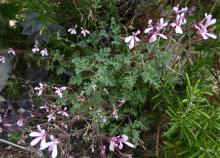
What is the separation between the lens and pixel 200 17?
178 centimetres

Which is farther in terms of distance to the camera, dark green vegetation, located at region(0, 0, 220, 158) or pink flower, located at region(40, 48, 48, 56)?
pink flower, located at region(40, 48, 48, 56)

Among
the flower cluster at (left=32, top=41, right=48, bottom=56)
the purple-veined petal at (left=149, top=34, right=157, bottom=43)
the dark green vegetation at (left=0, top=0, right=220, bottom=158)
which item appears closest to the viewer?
the purple-veined petal at (left=149, top=34, right=157, bottom=43)

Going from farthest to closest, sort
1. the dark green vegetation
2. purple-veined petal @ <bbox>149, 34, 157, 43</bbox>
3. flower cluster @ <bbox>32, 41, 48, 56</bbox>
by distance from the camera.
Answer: flower cluster @ <bbox>32, 41, 48, 56</bbox> → the dark green vegetation → purple-veined petal @ <bbox>149, 34, 157, 43</bbox>

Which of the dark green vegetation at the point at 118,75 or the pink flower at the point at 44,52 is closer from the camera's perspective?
the dark green vegetation at the point at 118,75

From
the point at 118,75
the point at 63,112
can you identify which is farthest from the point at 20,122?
the point at 118,75

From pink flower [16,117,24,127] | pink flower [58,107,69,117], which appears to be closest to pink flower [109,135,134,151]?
pink flower [58,107,69,117]

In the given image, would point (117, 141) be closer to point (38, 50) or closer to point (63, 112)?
point (63, 112)

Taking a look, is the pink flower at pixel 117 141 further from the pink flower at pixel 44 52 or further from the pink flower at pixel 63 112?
the pink flower at pixel 44 52

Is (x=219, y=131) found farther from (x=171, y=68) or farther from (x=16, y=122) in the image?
(x=16, y=122)

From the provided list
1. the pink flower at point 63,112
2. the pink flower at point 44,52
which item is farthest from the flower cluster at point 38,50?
the pink flower at point 63,112

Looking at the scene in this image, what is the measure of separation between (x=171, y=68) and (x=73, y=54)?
36 centimetres

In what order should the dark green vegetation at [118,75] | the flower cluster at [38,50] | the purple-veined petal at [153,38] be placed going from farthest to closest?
the flower cluster at [38,50], the dark green vegetation at [118,75], the purple-veined petal at [153,38]

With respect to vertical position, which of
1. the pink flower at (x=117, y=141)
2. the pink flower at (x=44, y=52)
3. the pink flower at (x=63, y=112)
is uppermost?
the pink flower at (x=44, y=52)

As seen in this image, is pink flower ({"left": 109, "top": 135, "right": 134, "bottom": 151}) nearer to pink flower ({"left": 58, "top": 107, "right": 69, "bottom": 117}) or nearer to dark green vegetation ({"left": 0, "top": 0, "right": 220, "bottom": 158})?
dark green vegetation ({"left": 0, "top": 0, "right": 220, "bottom": 158})
